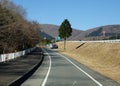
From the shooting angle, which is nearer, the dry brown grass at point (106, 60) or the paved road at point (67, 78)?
the paved road at point (67, 78)

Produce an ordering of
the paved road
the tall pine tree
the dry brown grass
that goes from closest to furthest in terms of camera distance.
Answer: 1. the paved road
2. the dry brown grass
3. the tall pine tree

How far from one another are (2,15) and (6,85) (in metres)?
32.1

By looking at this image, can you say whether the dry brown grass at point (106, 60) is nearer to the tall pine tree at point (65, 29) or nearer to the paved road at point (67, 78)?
the paved road at point (67, 78)

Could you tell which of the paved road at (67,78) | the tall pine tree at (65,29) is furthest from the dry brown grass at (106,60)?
the tall pine tree at (65,29)

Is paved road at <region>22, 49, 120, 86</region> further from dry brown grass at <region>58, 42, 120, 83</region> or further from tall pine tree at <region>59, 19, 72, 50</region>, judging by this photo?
tall pine tree at <region>59, 19, 72, 50</region>

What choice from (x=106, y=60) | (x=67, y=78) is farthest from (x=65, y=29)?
(x=67, y=78)

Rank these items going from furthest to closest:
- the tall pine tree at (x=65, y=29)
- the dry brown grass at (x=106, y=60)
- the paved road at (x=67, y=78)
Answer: the tall pine tree at (x=65, y=29) → the dry brown grass at (x=106, y=60) → the paved road at (x=67, y=78)

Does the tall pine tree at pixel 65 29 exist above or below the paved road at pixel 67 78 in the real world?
above

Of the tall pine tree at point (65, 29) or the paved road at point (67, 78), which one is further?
the tall pine tree at point (65, 29)

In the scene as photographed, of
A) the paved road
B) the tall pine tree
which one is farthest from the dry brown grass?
the tall pine tree

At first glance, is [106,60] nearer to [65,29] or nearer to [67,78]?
[67,78]

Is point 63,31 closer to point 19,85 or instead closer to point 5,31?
point 5,31

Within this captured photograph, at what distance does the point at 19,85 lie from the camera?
20859 millimetres

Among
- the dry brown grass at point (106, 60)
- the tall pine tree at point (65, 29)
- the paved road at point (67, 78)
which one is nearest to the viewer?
the paved road at point (67, 78)
